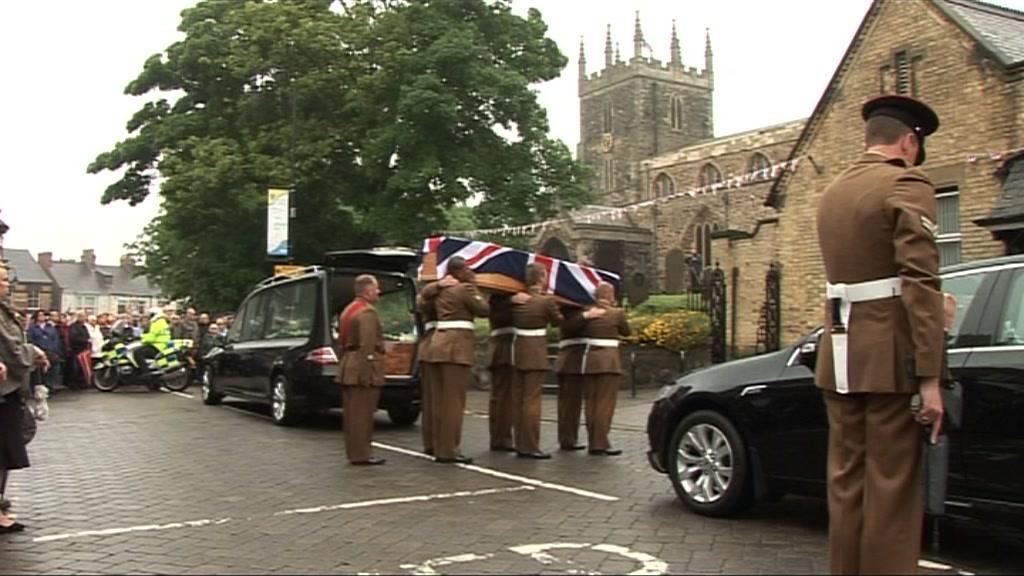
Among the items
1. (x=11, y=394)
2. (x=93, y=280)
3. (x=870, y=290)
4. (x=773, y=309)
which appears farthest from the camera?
(x=93, y=280)

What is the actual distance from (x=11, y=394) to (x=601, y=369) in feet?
19.0

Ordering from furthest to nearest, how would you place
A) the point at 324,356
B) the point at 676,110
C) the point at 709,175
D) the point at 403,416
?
the point at 676,110 → the point at 709,175 → the point at 403,416 → the point at 324,356

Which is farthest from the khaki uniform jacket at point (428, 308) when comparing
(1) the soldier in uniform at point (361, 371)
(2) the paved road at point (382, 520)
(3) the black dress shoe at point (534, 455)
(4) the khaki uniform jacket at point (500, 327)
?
(3) the black dress shoe at point (534, 455)

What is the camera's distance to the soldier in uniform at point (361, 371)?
33.0 ft

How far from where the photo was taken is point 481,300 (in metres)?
10.2

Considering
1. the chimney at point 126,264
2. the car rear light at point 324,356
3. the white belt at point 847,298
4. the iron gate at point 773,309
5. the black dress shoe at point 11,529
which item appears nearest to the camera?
the white belt at point 847,298

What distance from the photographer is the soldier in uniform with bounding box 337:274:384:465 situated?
10070 mm

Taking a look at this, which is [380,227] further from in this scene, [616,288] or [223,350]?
[616,288]

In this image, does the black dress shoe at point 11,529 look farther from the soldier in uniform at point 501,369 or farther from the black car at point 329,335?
the black car at point 329,335

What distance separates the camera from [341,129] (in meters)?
29.3

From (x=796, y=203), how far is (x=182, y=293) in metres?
19.5

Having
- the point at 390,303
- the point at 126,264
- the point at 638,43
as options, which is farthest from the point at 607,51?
the point at 390,303

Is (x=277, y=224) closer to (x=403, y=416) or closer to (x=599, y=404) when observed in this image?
(x=403, y=416)

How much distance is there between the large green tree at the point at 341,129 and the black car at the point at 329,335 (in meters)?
13.5
